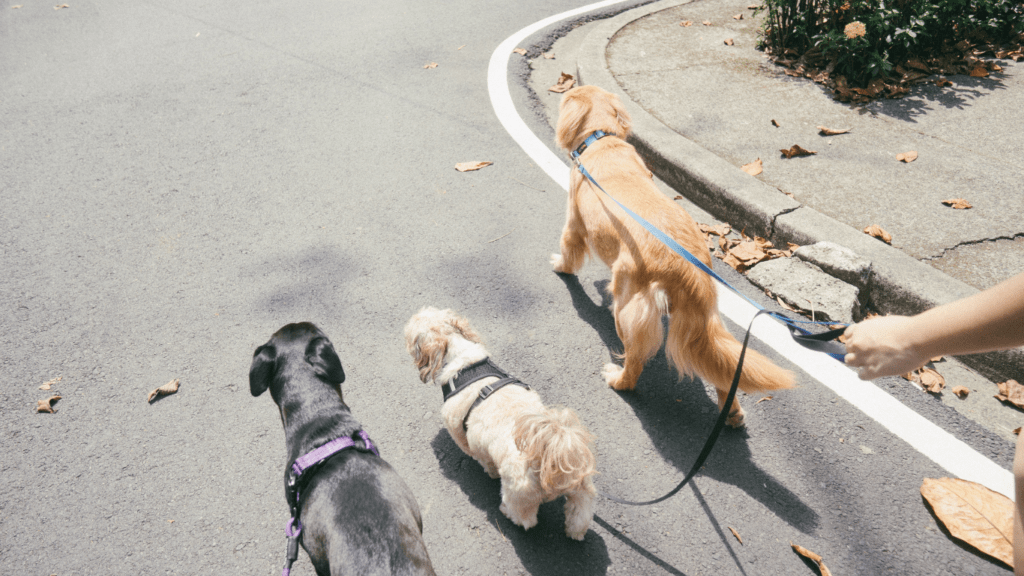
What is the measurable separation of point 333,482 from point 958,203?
4.52 m

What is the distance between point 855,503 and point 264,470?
2.88m

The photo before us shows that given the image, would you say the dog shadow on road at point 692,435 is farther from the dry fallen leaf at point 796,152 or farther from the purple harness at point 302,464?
the dry fallen leaf at point 796,152

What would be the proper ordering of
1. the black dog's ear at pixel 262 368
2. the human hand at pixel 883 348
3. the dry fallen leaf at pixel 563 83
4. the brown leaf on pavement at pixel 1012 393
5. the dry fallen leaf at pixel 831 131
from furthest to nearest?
the dry fallen leaf at pixel 563 83 < the dry fallen leaf at pixel 831 131 < the brown leaf on pavement at pixel 1012 393 < the black dog's ear at pixel 262 368 < the human hand at pixel 883 348

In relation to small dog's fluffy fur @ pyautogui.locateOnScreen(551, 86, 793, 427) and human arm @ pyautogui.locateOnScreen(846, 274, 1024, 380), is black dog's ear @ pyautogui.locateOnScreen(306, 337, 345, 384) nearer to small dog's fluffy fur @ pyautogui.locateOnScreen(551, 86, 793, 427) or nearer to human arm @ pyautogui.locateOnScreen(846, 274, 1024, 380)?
small dog's fluffy fur @ pyautogui.locateOnScreen(551, 86, 793, 427)

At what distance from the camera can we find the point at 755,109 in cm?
506


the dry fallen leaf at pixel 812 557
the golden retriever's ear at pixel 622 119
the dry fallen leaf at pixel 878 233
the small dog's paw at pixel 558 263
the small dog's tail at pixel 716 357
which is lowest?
the dry fallen leaf at pixel 812 557

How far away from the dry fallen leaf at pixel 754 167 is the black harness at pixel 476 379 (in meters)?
2.86

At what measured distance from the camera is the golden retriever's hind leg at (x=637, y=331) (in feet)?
8.72

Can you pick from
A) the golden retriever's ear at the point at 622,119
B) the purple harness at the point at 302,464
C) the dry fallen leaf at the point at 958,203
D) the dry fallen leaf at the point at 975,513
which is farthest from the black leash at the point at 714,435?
the dry fallen leaf at the point at 958,203

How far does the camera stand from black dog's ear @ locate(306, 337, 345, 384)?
8.20 feet

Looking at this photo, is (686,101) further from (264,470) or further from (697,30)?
(264,470)

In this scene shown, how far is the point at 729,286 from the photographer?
230 cm

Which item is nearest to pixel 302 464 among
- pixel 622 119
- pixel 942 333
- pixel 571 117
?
pixel 942 333

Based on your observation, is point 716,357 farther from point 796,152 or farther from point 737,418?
point 796,152
